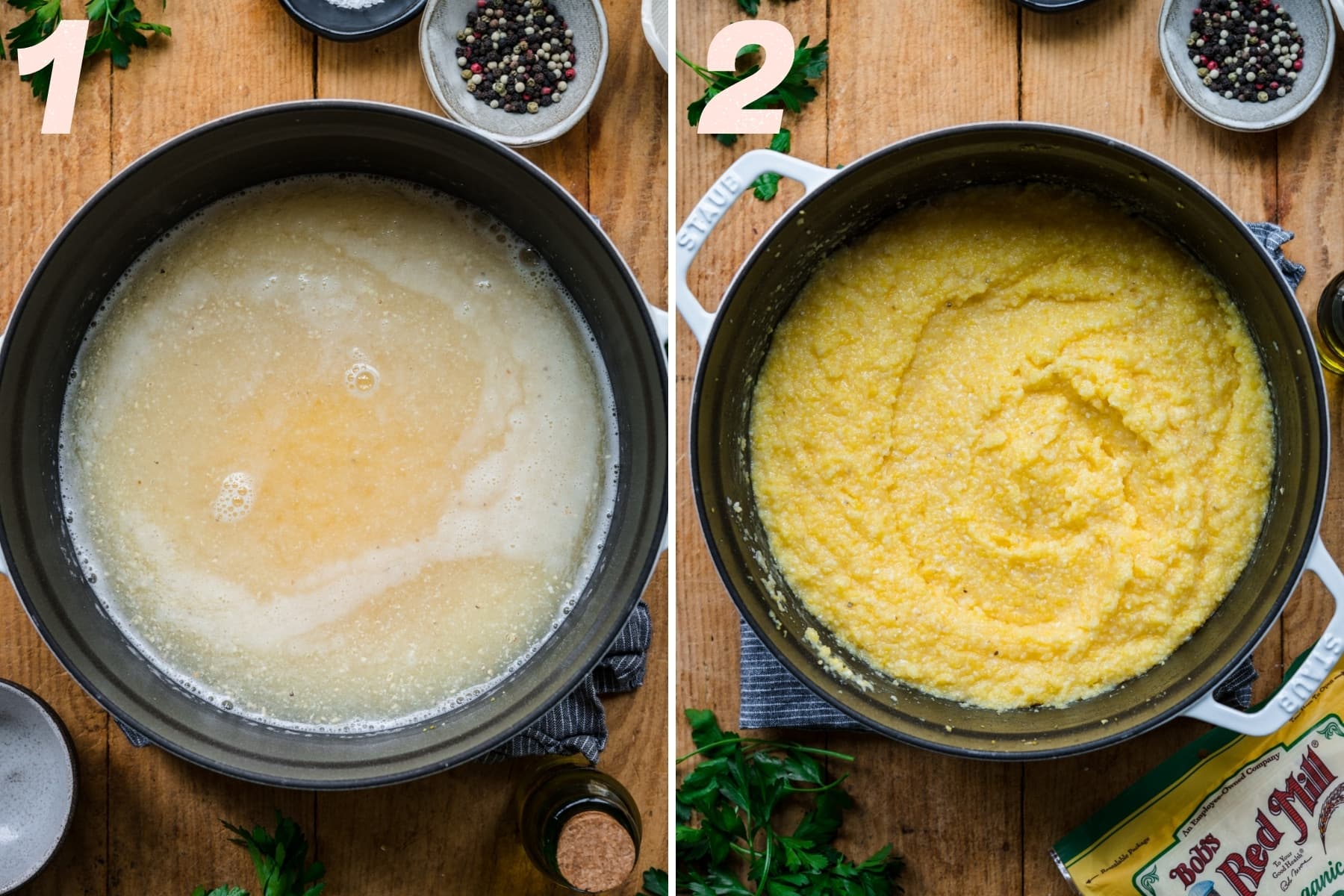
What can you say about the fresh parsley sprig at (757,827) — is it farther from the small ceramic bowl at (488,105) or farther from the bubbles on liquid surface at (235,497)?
the small ceramic bowl at (488,105)

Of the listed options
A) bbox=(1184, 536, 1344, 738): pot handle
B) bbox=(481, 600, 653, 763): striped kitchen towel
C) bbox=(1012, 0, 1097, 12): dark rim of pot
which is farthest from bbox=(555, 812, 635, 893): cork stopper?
bbox=(1012, 0, 1097, 12): dark rim of pot

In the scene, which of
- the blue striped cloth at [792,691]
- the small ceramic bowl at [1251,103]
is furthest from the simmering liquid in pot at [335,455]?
the small ceramic bowl at [1251,103]

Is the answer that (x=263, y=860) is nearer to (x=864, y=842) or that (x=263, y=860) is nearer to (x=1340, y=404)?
(x=864, y=842)

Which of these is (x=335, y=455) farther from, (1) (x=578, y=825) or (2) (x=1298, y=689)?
(2) (x=1298, y=689)

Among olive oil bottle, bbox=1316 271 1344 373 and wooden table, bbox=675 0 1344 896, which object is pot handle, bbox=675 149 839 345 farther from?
olive oil bottle, bbox=1316 271 1344 373

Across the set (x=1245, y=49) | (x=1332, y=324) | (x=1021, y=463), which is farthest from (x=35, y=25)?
(x=1332, y=324)

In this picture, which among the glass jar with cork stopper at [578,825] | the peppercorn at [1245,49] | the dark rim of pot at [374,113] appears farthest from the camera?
the peppercorn at [1245,49]

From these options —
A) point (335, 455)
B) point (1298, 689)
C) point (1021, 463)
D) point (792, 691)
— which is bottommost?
point (792, 691)
